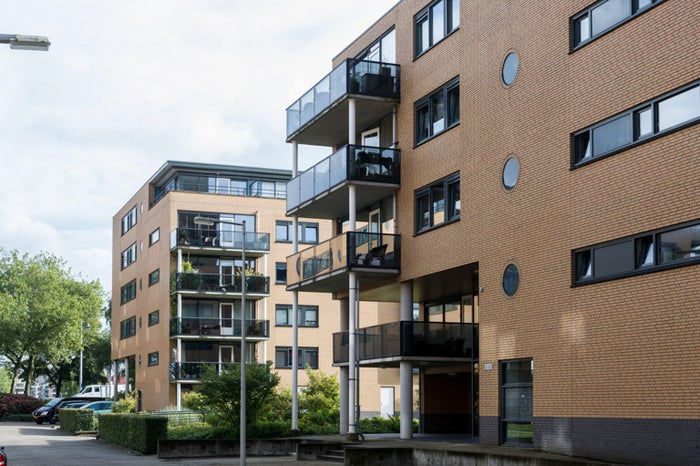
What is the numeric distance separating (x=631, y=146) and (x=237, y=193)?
47100 millimetres

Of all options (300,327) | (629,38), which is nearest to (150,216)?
(300,327)

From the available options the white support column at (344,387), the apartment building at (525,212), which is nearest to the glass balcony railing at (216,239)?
the white support column at (344,387)

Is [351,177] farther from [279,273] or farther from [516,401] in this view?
[279,273]

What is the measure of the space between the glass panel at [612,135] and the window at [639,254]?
2174 millimetres

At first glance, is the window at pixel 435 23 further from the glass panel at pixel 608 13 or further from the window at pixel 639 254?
the window at pixel 639 254

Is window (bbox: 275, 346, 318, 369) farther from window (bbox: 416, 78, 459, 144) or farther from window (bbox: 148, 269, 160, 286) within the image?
window (bbox: 416, 78, 459, 144)

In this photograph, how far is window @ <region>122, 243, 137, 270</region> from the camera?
252 feet

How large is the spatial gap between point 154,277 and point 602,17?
165 ft

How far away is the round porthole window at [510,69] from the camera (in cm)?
2659

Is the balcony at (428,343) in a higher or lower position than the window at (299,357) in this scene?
higher

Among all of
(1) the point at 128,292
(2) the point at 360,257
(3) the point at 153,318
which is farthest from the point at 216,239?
(2) the point at 360,257

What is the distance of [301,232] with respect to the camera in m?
64.5

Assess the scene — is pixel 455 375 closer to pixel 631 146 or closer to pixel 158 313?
pixel 631 146

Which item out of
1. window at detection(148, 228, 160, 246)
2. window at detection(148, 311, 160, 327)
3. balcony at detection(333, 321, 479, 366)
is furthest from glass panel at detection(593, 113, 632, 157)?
window at detection(148, 228, 160, 246)
